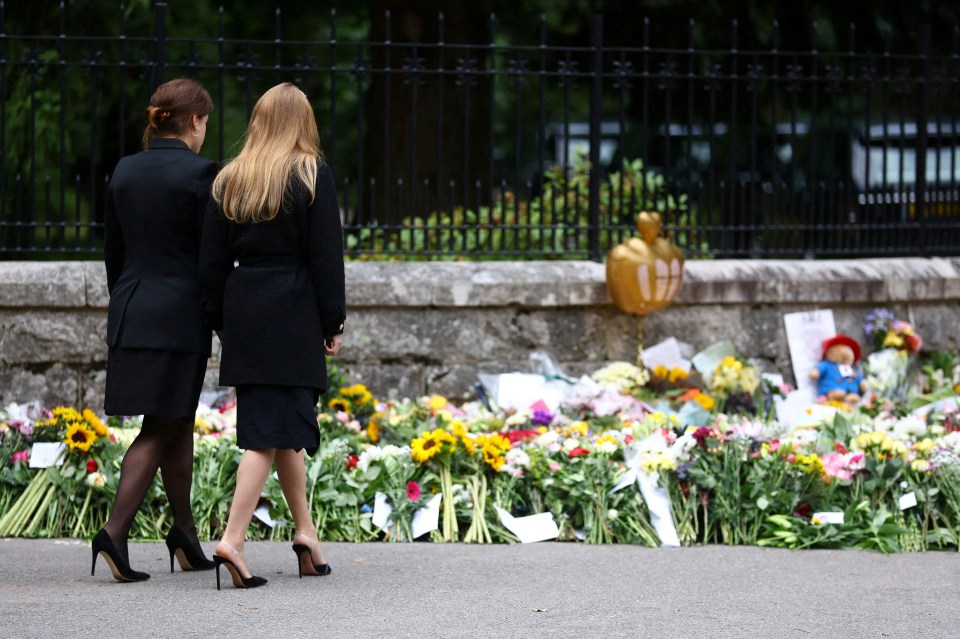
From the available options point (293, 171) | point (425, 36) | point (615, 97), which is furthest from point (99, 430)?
point (615, 97)

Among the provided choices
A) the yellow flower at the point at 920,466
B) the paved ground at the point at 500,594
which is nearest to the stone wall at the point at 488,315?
the paved ground at the point at 500,594

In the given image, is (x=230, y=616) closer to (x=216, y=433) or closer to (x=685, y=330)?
(x=216, y=433)

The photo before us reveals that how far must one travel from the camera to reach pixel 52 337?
7.04 metres

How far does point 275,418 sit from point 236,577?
0.52m

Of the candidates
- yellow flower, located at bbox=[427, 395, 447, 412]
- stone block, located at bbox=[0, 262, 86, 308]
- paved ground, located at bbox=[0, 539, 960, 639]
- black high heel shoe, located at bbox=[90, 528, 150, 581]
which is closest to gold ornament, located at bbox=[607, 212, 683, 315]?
yellow flower, located at bbox=[427, 395, 447, 412]

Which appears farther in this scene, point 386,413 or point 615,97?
point 615,97

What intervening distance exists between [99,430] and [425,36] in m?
5.42

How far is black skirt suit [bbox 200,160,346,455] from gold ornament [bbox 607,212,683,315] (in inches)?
118

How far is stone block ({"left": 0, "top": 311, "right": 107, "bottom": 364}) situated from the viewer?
23.0ft

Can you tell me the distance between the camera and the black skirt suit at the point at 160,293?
4605 mm

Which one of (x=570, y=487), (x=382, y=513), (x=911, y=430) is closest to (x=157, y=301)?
(x=382, y=513)

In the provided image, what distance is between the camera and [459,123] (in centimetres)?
980

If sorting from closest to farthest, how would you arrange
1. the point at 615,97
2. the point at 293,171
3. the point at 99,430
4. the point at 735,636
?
the point at 735,636 → the point at 293,171 → the point at 99,430 → the point at 615,97

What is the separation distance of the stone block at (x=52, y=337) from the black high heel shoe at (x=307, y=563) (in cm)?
275
